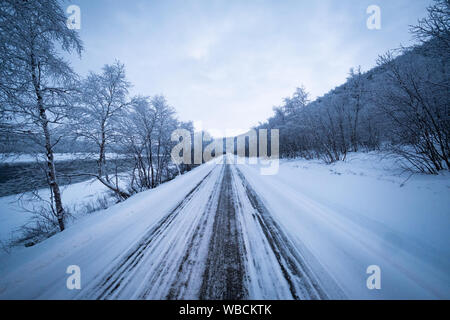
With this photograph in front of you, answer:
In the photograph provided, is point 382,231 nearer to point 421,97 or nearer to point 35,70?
point 421,97

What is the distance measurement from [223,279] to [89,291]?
177 centimetres

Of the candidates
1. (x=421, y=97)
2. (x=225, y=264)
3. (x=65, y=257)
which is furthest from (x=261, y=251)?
(x=421, y=97)

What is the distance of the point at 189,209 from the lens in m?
4.42

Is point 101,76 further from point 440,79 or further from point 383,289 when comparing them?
point 440,79

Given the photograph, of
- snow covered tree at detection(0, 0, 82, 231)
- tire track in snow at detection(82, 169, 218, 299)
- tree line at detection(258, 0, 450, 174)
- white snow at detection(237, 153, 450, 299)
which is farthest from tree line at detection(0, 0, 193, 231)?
tree line at detection(258, 0, 450, 174)

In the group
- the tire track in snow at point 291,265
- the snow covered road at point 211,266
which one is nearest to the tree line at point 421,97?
the tire track in snow at point 291,265

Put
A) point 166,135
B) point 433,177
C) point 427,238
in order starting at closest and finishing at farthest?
point 427,238
point 433,177
point 166,135

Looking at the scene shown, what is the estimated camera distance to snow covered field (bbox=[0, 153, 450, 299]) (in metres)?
1.82

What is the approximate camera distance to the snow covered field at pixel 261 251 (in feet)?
5.98

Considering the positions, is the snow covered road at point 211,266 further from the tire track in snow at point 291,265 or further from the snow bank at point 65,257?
the snow bank at point 65,257

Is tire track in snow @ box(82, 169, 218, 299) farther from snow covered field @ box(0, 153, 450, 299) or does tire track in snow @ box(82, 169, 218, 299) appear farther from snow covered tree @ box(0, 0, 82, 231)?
snow covered tree @ box(0, 0, 82, 231)

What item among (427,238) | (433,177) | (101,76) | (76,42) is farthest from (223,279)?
(101,76)

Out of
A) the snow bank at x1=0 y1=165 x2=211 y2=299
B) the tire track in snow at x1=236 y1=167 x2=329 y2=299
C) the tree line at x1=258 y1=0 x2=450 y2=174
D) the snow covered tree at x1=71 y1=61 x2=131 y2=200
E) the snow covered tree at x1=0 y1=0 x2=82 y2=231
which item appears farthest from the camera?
the snow covered tree at x1=71 y1=61 x2=131 y2=200

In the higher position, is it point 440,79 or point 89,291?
point 440,79
